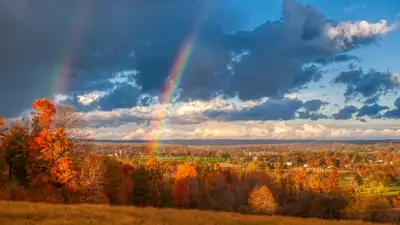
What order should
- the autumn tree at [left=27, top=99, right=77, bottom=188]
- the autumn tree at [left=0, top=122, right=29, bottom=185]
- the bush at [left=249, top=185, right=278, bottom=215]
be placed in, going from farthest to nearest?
the bush at [left=249, top=185, right=278, bottom=215]
the autumn tree at [left=0, top=122, right=29, bottom=185]
the autumn tree at [left=27, top=99, right=77, bottom=188]

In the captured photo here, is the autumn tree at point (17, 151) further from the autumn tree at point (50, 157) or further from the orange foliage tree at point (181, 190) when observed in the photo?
the orange foliage tree at point (181, 190)

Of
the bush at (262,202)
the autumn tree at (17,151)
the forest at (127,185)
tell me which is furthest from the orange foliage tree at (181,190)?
the autumn tree at (17,151)

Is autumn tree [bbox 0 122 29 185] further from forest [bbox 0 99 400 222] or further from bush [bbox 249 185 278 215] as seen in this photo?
bush [bbox 249 185 278 215]

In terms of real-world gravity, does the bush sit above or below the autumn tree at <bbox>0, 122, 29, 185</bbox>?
below

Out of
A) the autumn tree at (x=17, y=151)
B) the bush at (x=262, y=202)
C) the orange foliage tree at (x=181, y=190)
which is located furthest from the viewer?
the orange foliage tree at (x=181, y=190)

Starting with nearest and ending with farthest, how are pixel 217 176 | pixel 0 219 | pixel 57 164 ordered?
pixel 0 219 → pixel 57 164 → pixel 217 176

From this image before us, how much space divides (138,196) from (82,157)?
26.2 meters

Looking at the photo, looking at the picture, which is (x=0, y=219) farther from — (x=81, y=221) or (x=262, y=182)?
(x=262, y=182)

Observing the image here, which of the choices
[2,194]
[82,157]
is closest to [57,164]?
[82,157]

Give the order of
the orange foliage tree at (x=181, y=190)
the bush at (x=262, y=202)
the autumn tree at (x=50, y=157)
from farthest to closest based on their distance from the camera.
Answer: the orange foliage tree at (x=181, y=190)
the bush at (x=262, y=202)
the autumn tree at (x=50, y=157)

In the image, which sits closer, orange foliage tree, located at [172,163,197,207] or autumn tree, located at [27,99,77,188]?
autumn tree, located at [27,99,77,188]

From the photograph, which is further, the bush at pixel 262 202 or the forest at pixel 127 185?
the bush at pixel 262 202

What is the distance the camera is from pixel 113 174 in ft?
252

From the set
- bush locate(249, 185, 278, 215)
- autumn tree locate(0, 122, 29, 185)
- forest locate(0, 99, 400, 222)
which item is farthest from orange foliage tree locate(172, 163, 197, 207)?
autumn tree locate(0, 122, 29, 185)
